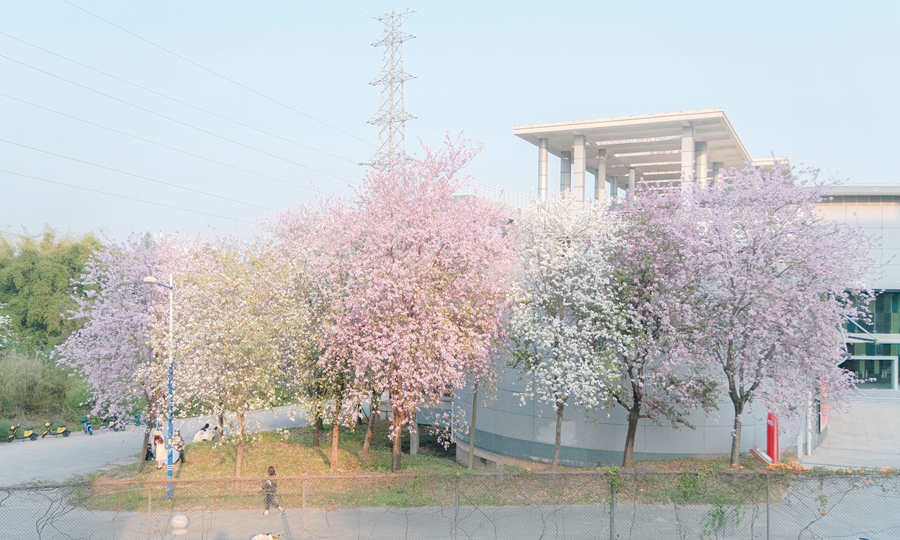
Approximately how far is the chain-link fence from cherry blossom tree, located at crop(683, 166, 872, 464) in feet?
12.9

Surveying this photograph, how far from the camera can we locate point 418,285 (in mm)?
18500

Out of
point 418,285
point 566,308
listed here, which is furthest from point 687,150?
point 418,285

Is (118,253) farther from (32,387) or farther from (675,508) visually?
(675,508)

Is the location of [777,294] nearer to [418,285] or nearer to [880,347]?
[418,285]

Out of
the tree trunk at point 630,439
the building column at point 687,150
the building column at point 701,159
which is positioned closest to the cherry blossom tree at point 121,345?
the tree trunk at point 630,439

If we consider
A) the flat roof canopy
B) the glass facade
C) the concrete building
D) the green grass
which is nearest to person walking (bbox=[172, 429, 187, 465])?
the green grass

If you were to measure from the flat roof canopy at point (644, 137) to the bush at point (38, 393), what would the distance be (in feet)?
104

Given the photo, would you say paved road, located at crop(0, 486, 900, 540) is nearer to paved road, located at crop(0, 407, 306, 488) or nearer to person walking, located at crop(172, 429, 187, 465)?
person walking, located at crop(172, 429, 187, 465)

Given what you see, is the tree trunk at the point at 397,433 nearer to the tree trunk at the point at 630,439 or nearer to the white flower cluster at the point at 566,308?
the white flower cluster at the point at 566,308

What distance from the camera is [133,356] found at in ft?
76.5

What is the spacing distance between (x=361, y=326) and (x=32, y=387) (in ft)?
88.1

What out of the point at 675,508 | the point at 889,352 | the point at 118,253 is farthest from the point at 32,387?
the point at 889,352

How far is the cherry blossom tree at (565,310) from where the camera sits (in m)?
18.7

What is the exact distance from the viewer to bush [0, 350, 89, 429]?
34969 millimetres
